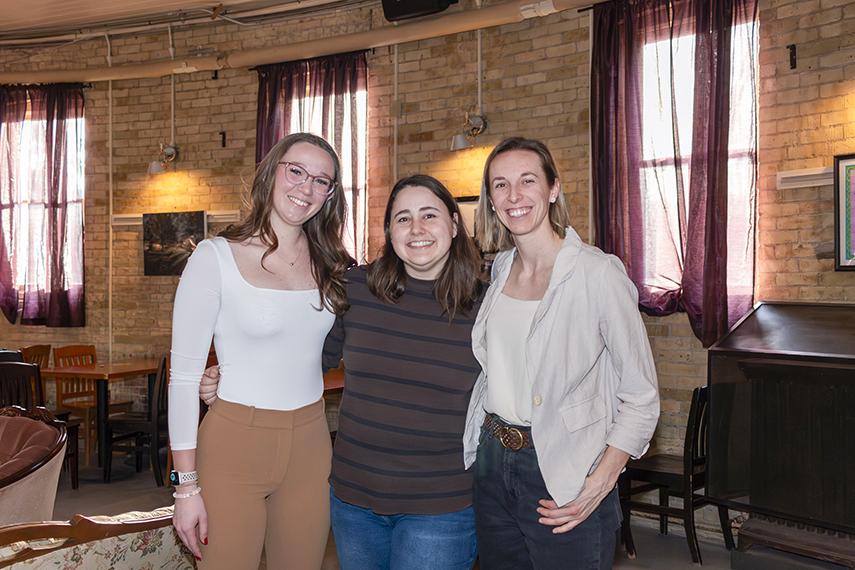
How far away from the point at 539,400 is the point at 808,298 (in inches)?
157

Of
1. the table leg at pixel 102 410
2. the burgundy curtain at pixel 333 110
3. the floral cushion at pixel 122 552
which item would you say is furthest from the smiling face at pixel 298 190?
the table leg at pixel 102 410

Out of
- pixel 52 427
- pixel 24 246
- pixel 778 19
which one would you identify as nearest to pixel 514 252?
pixel 52 427

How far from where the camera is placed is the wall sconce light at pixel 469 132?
6754 mm

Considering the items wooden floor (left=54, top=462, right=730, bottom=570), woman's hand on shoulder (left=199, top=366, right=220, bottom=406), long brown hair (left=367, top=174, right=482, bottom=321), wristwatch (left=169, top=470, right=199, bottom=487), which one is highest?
long brown hair (left=367, top=174, right=482, bottom=321)

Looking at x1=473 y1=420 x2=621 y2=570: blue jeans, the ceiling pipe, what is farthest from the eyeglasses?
the ceiling pipe

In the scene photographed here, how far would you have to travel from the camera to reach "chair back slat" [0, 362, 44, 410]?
5.89 metres

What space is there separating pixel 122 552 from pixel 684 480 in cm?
393

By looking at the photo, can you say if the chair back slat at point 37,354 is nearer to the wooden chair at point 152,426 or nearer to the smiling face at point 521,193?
the wooden chair at point 152,426

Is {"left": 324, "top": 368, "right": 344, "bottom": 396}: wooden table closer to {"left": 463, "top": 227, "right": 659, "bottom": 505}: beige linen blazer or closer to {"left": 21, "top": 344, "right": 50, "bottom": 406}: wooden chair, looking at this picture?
{"left": 21, "top": 344, "right": 50, "bottom": 406}: wooden chair

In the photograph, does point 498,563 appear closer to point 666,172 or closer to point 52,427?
point 52,427

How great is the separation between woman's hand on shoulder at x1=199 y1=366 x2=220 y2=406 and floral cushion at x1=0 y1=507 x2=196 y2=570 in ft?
1.03

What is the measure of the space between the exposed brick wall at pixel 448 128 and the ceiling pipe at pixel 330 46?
0.61 feet

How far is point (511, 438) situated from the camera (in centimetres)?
203

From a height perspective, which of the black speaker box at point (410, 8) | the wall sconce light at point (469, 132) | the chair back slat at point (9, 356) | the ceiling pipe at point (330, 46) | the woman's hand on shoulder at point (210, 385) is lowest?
the chair back slat at point (9, 356)
